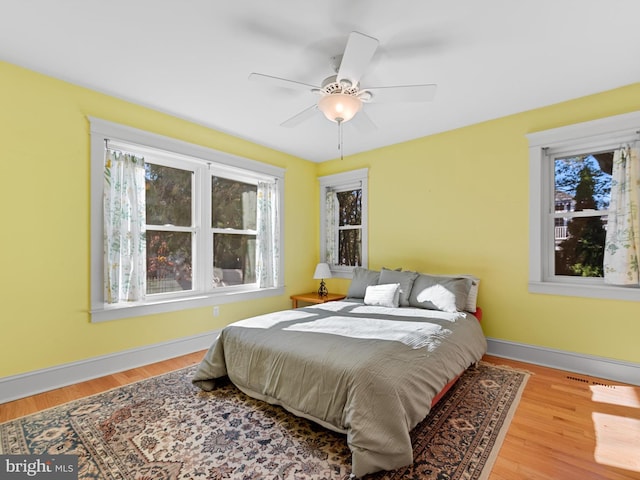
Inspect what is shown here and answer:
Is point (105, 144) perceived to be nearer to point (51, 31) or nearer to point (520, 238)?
point (51, 31)

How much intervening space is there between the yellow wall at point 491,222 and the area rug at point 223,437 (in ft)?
3.12

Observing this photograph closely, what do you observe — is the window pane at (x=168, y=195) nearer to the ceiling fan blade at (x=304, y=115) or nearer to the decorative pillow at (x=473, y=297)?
the ceiling fan blade at (x=304, y=115)

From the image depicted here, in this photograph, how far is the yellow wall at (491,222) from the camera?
9.02 feet

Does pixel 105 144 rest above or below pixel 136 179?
above

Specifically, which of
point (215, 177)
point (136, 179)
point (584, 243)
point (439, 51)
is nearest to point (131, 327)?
point (136, 179)

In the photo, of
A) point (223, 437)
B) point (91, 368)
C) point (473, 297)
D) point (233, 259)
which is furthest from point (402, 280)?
point (91, 368)

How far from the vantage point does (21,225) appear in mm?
2379

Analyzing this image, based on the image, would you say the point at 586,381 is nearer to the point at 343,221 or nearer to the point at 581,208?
the point at 581,208

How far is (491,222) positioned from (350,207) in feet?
6.44

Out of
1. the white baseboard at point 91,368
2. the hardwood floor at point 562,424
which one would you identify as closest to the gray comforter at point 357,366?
the hardwood floor at point 562,424

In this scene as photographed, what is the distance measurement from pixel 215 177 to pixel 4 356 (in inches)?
96.3

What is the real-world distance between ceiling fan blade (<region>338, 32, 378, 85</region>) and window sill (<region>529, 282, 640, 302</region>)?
261 centimetres

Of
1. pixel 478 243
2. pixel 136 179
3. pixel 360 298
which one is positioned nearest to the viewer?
pixel 136 179

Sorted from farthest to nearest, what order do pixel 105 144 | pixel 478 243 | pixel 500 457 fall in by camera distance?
pixel 478 243 → pixel 105 144 → pixel 500 457
